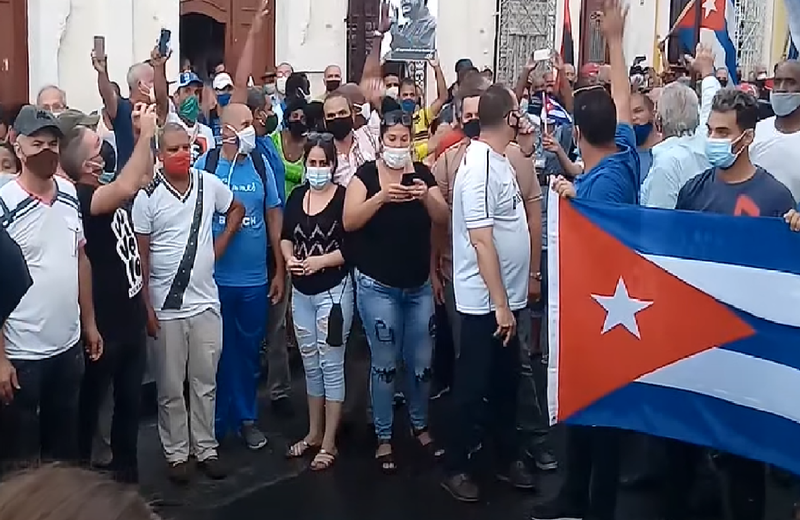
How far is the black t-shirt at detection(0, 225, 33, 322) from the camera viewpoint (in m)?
4.16

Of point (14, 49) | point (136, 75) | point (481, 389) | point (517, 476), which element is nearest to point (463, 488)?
point (517, 476)

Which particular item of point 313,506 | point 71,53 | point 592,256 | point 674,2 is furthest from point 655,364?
point 674,2

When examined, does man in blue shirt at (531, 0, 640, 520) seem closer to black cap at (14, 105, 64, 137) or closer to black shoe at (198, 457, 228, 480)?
black shoe at (198, 457, 228, 480)

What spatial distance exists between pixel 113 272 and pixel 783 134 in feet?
11.7

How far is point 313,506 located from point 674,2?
22.7 m

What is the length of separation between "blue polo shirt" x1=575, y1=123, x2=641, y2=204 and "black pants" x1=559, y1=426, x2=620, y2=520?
0.99 metres

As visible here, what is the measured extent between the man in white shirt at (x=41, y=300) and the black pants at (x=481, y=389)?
5.86ft

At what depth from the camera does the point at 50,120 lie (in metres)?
4.83

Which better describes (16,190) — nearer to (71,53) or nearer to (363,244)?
(363,244)

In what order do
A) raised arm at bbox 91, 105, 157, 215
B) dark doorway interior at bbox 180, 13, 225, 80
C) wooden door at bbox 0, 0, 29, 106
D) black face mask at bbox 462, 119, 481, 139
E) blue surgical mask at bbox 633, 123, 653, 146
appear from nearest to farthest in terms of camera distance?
raised arm at bbox 91, 105, 157, 215
black face mask at bbox 462, 119, 481, 139
blue surgical mask at bbox 633, 123, 653, 146
wooden door at bbox 0, 0, 29, 106
dark doorway interior at bbox 180, 13, 225, 80

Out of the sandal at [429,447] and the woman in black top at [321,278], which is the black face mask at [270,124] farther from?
the sandal at [429,447]

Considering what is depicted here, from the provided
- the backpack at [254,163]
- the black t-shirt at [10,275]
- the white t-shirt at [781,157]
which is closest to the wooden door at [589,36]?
the white t-shirt at [781,157]

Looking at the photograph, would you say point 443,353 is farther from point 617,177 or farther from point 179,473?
point 617,177

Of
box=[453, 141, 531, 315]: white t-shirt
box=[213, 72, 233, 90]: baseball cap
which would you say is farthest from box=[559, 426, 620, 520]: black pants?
box=[213, 72, 233, 90]: baseball cap
